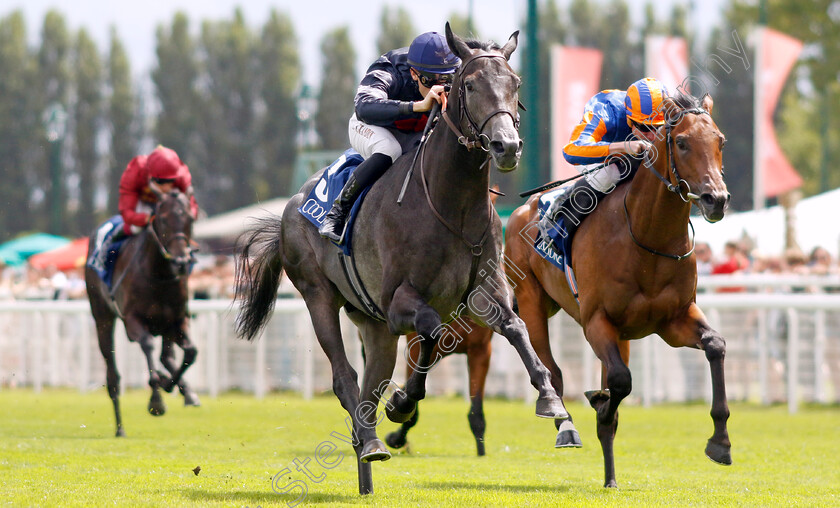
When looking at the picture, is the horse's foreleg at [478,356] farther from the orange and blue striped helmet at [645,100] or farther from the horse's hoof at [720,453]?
the horse's hoof at [720,453]

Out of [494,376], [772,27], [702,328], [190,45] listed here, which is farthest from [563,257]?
[190,45]

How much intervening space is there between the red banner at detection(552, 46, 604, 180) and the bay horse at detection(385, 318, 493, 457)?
295 inches

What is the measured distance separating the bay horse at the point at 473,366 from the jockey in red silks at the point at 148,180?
9.14ft

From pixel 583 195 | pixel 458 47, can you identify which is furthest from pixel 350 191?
pixel 583 195

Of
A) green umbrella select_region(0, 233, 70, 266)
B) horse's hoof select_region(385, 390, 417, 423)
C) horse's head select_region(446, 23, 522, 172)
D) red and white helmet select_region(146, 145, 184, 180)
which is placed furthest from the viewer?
green umbrella select_region(0, 233, 70, 266)

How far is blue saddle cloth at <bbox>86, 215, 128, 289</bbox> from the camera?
395 inches

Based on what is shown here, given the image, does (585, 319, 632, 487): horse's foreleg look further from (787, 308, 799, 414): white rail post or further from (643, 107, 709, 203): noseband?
(787, 308, 799, 414): white rail post

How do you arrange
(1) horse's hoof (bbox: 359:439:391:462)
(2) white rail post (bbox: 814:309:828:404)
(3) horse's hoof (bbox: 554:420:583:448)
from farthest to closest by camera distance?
(2) white rail post (bbox: 814:309:828:404)
(1) horse's hoof (bbox: 359:439:391:462)
(3) horse's hoof (bbox: 554:420:583:448)

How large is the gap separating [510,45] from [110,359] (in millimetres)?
5707

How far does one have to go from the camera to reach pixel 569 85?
15.8 metres

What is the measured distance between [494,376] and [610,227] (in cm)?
664

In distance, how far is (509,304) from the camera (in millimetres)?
5344

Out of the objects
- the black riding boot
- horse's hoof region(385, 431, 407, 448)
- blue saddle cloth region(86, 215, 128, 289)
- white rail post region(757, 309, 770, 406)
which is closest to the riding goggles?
the black riding boot

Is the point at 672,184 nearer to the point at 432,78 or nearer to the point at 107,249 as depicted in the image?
the point at 432,78
